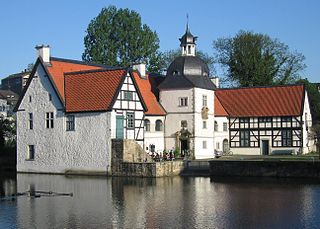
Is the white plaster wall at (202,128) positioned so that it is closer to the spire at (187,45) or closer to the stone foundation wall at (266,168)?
the spire at (187,45)

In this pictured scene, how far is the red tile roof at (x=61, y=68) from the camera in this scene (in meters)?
41.5

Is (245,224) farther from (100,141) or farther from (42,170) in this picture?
(42,170)

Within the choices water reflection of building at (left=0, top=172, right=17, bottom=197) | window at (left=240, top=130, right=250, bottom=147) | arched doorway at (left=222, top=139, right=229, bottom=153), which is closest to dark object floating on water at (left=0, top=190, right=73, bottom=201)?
water reflection of building at (left=0, top=172, right=17, bottom=197)

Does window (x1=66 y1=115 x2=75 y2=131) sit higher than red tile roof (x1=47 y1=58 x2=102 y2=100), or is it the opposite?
red tile roof (x1=47 y1=58 x2=102 y2=100)

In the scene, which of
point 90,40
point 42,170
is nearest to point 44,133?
point 42,170

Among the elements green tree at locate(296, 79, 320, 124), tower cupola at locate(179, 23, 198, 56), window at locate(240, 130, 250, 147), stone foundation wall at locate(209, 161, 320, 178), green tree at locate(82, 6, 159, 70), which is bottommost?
stone foundation wall at locate(209, 161, 320, 178)

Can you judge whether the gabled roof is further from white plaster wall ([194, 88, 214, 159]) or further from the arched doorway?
the arched doorway

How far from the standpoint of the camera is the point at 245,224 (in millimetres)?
19828

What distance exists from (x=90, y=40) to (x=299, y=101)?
28.2m

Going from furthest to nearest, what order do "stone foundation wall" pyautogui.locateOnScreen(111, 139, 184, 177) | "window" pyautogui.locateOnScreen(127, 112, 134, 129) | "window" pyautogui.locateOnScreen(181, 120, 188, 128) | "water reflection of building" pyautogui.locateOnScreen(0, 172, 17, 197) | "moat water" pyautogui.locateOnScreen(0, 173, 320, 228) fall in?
1. "window" pyautogui.locateOnScreen(181, 120, 188, 128)
2. "window" pyautogui.locateOnScreen(127, 112, 134, 129)
3. "stone foundation wall" pyautogui.locateOnScreen(111, 139, 184, 177)
4. "water reflection of building" pyautogui.locateOnScreen(0, 172, 17, 197)
5. "moat water" pyautogui.locateOnScreen(0, 173, 320, 228)

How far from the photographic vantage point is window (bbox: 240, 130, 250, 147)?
5148cm

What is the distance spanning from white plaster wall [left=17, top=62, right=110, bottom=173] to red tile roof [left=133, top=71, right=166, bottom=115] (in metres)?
6.76

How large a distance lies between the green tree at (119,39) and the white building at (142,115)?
16161mm

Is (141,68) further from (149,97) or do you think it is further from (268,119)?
(268,119)
